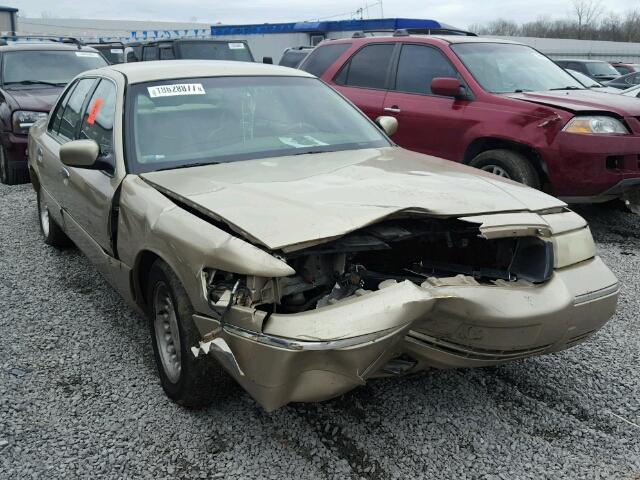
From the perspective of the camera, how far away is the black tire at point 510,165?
559cm

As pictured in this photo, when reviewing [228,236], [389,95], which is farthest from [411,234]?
[389,95]

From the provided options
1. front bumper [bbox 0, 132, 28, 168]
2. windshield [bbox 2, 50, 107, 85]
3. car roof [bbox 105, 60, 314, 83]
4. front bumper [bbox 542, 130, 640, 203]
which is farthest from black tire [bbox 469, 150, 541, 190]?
windshield [bbox 2, 50, 107, 85]

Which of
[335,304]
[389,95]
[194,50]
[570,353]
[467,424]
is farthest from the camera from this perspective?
[194,50]

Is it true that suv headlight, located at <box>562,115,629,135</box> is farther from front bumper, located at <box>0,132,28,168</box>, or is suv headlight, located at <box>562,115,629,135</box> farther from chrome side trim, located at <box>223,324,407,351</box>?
front bumper, located at <box>0,132,28,168</box>

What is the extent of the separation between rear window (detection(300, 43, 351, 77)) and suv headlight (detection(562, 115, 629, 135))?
3.11 meters

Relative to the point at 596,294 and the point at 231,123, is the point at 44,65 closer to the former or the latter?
the point at 231,123

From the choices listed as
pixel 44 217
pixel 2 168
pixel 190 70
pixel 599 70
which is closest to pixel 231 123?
pixel 190 70

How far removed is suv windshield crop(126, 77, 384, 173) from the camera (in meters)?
3.47

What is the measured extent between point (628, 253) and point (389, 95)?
114 inches

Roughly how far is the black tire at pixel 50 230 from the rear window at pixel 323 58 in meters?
3.66

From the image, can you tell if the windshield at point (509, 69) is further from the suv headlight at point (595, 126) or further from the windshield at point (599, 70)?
the windshield at point (599, 70)

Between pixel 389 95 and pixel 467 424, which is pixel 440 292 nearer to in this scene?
pixel 467 424

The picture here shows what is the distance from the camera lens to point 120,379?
3260 mm

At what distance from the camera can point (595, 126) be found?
211 inches
